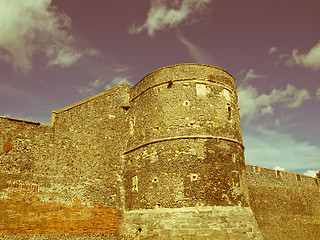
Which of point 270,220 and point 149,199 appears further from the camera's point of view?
point 270,220

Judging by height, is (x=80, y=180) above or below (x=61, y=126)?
below

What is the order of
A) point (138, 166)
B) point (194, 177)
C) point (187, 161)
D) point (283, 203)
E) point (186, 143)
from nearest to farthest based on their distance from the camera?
point (194, 177) < point (187, 161) < point (186, 143) < point (138, 166) < point (283, 203)

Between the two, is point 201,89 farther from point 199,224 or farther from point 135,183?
point 199,224

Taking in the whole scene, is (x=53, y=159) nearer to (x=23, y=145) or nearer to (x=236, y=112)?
(x=23, y=145)

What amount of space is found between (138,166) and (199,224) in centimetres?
426

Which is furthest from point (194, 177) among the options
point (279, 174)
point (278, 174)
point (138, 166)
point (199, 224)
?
point (279, 174)

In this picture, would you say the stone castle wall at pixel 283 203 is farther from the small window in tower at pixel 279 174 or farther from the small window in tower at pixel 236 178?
the small window in tower at pixel 236 178

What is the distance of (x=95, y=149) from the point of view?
13.3m

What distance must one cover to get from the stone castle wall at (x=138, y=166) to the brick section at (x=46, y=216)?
38 mm

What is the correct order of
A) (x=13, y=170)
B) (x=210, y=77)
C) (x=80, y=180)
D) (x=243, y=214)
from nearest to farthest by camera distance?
(x=13, y=170)
(x=243, y=214)
(x=80, y=180)
(x=210, y=77)

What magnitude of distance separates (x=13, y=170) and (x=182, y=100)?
8.24 metres

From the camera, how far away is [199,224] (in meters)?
10.4

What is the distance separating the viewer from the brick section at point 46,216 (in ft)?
32.7

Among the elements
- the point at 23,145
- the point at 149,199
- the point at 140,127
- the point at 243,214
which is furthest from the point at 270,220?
the point at 23,145
